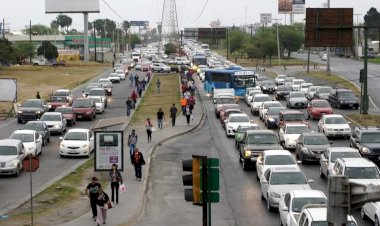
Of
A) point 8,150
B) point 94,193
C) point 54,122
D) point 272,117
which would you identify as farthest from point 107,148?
point 272,117

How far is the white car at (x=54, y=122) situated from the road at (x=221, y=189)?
20.6 feet

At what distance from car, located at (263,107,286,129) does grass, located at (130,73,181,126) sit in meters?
8.06

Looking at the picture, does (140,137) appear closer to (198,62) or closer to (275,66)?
(198,62)

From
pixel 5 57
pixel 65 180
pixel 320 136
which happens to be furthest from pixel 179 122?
pixel 5 57

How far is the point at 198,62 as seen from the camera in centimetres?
12838

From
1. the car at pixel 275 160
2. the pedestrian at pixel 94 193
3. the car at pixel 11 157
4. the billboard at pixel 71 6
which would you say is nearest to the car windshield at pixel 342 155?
the car at pixel 275 160

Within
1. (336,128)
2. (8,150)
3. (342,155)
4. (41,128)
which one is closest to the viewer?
(342,155)

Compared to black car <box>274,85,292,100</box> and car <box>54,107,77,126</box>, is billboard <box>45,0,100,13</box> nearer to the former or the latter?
black car <box>274,85,292,100</box>

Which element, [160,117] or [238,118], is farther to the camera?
[160,117]

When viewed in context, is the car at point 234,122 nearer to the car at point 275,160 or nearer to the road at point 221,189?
the road at point 221,189

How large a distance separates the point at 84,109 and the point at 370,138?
22.8 metres

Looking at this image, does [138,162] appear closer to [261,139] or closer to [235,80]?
[261,139]

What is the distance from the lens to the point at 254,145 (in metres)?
32.0

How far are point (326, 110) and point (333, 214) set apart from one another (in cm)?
4091
